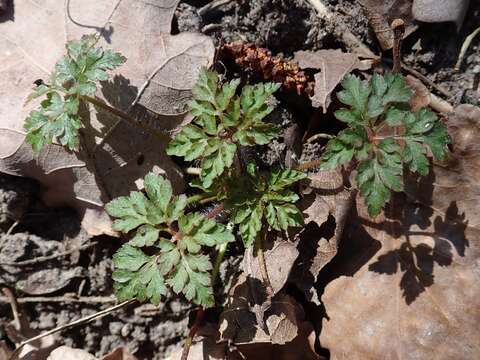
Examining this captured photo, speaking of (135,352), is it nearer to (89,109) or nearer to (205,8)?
(89,109)

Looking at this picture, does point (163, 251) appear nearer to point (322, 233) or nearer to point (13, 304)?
point (322, 233)

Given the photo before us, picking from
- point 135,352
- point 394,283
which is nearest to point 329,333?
point 394,283

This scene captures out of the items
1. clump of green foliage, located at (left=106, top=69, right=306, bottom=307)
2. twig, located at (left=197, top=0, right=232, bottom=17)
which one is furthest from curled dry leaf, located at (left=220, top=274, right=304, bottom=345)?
twig, located at (left=197, top=0, right=232, bottom=17)

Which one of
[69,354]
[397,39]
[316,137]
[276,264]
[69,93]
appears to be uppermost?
[69,93]

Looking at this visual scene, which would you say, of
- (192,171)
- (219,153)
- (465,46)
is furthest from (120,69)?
(465,46)

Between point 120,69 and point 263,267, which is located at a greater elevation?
point 120,69

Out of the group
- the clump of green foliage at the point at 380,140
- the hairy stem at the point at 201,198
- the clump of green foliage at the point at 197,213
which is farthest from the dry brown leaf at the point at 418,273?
the hairy stem at the point at 201,198

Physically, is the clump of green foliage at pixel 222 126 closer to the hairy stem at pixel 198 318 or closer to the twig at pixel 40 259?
the hairy stem at pixel 198 318
